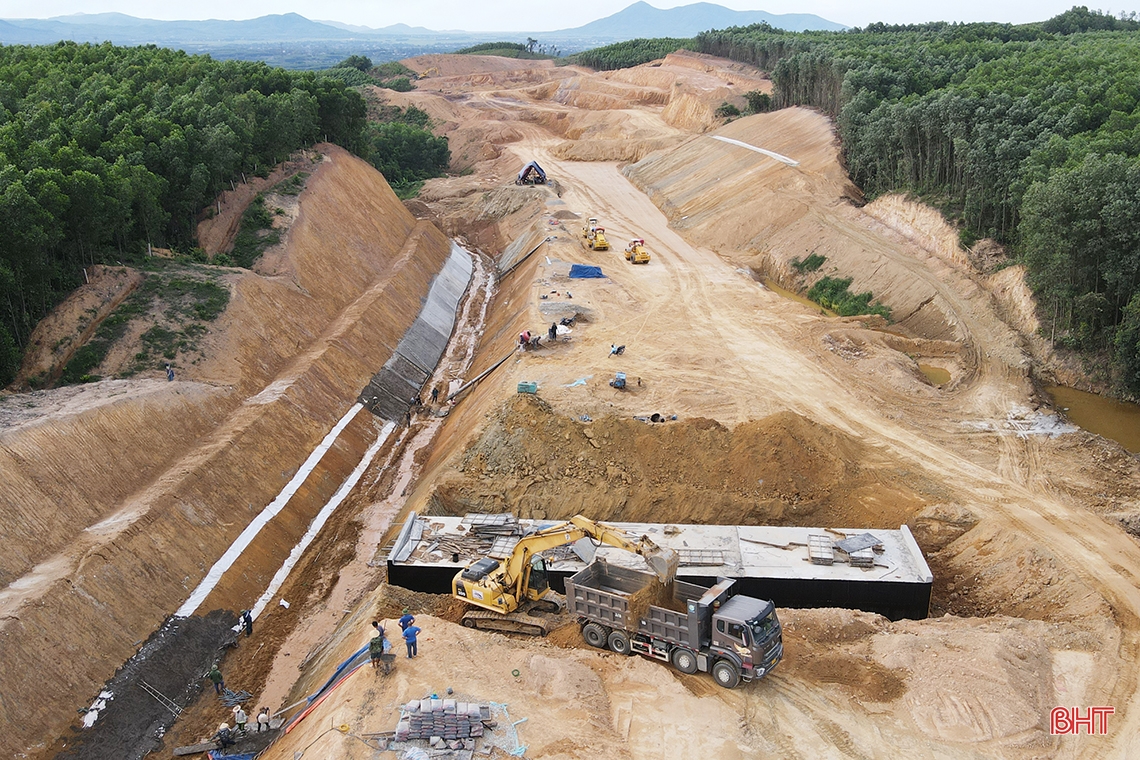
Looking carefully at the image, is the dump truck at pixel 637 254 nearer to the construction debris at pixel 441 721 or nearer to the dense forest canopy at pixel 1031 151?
the dense forest canopy at pixel 1031 151

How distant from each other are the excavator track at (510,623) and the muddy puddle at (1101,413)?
24.0 metres

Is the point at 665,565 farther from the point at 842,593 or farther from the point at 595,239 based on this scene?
the point at 595,239

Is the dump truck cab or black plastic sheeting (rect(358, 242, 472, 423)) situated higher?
the dump truck cab

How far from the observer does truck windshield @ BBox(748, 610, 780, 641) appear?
20.0m

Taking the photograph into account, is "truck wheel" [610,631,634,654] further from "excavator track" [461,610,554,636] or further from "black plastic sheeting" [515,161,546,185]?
"black plastic sheeting" [515,161,546,185]

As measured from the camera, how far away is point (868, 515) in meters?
29.3

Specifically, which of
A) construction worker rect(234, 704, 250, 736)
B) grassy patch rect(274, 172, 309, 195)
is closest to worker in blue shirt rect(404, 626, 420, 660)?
construction worker rect(234, 704, 250, 736)

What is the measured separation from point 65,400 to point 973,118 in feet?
153

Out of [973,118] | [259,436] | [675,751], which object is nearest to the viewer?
[675,751]

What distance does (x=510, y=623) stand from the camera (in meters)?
24.1

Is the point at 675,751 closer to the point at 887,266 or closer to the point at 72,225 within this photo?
the point at 72,225

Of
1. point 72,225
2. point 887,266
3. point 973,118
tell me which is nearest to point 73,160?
point 72,225
